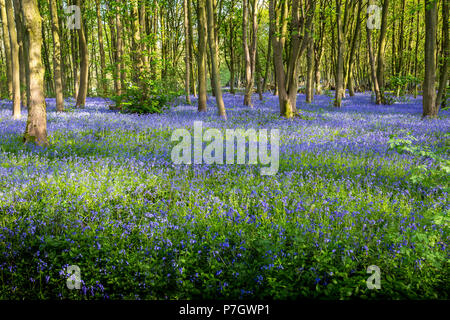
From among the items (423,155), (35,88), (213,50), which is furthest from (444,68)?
(35,88)

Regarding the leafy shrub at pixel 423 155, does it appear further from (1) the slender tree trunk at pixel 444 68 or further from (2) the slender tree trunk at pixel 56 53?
(2) the slender tree trunk at pixel 56 53

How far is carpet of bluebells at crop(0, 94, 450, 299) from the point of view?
291 cm

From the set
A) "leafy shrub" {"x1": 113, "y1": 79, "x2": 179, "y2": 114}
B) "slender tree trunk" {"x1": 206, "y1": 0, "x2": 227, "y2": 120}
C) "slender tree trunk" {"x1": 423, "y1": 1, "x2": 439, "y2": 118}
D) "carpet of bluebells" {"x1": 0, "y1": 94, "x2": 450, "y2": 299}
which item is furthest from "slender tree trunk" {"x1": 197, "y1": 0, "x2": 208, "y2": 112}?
"slender tree trunk" {"x1": 423, "y1": 1, "x2": 439, "y2": 118}

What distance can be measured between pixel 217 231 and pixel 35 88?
6.60m

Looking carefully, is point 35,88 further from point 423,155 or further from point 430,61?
point 430,61

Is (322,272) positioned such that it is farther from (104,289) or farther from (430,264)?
(104,289)

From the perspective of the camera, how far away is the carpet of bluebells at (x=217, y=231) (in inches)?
115

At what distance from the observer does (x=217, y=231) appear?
380 centimetres

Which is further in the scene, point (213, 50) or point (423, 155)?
point (213, 50)

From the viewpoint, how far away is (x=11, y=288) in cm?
289

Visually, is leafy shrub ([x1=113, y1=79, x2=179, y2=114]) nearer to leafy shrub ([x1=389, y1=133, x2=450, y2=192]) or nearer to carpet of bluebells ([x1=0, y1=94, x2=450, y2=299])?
carpet of bluebells ([x1=0, y1=94, x2=450, y2=299])

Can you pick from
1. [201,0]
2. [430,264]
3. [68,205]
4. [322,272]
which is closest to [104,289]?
[68,205]

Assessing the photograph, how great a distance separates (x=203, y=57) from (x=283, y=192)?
38.5 ft
